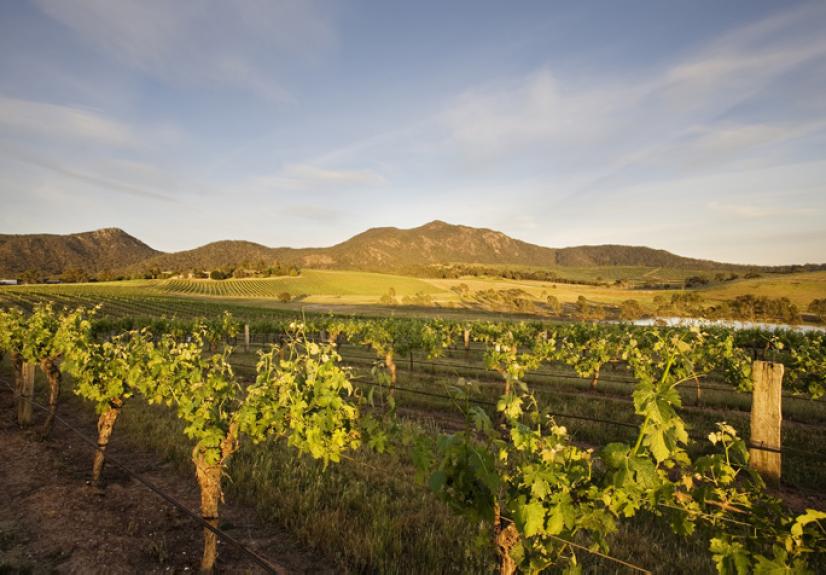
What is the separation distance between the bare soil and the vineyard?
45 cm

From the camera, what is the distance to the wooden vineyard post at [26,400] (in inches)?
419

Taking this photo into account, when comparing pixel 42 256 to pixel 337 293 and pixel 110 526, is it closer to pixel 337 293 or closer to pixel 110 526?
pixel 337 293

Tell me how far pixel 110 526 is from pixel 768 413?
Answer: 421 inches

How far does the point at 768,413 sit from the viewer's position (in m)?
6.71

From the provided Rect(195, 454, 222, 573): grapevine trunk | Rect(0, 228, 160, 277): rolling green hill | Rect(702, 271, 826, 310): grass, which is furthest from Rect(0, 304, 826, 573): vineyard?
Rect(0, 228, 160, 277): rolling green hill

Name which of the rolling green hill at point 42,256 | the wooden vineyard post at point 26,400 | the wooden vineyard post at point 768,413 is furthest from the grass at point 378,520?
the rolling green hill at point 42,256

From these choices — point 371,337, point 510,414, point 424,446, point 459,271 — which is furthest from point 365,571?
point 459,271

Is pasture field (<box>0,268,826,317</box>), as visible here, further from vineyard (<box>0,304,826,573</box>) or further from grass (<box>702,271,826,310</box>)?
vineyard (<box>0,304,826,573</box>)

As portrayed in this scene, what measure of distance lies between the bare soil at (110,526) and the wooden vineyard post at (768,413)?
7.25 m

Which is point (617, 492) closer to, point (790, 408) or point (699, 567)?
point (699, 567)

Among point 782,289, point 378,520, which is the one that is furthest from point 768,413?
point 782,289

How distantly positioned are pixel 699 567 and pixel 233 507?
A: 698cm

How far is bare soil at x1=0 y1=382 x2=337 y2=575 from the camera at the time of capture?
5297 millimetres

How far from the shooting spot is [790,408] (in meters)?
13.6
